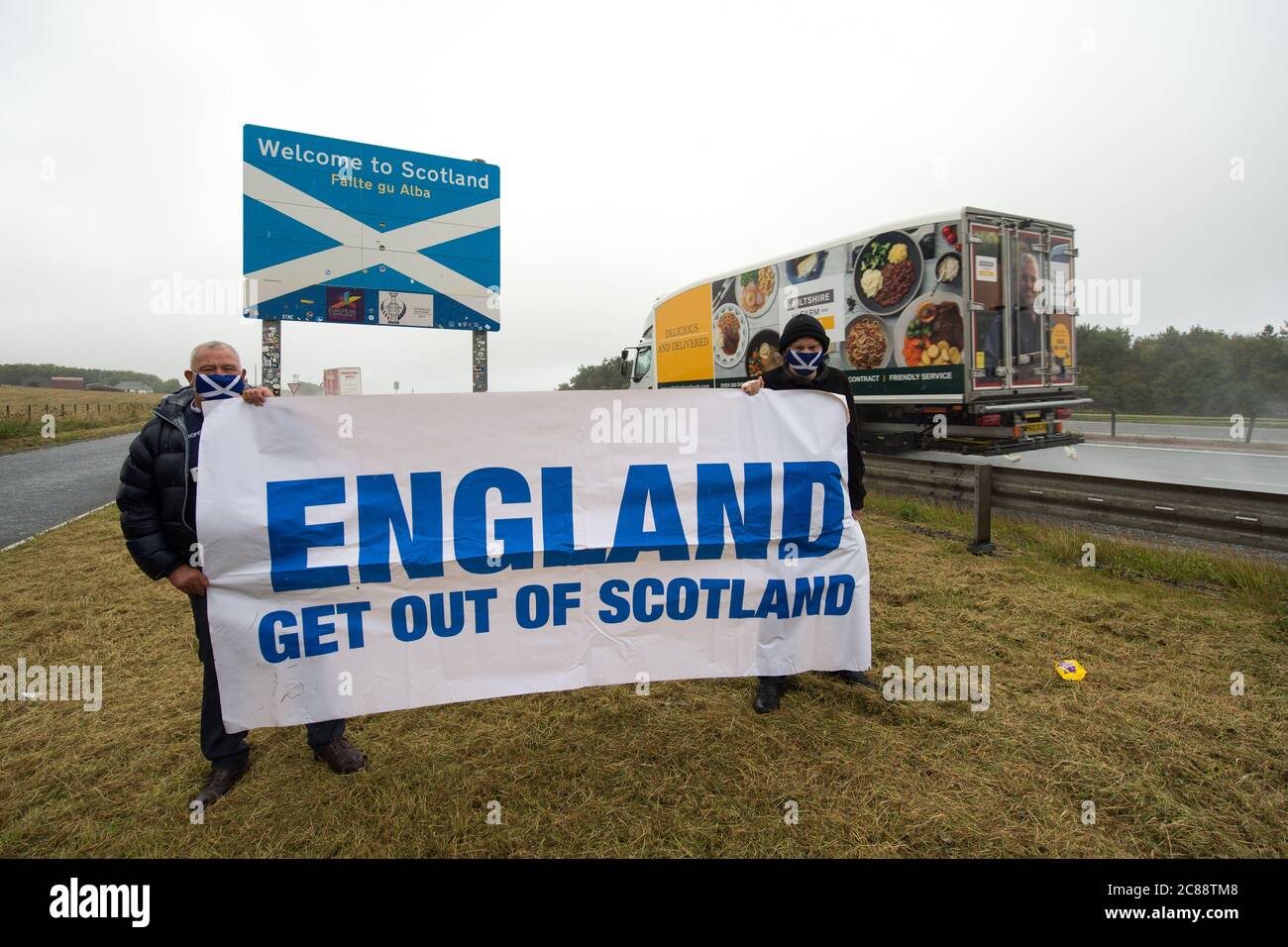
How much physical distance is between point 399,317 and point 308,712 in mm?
2827

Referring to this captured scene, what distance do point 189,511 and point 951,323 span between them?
900cm

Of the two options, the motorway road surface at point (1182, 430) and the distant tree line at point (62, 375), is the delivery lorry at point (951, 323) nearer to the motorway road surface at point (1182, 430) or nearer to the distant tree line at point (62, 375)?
the motorway road surface at point (1182, 430)

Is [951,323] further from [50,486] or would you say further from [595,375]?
[595,375]

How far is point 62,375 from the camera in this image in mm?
109375

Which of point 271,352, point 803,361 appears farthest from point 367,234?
point 803,361

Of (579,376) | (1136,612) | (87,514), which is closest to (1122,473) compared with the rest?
(1136,612)

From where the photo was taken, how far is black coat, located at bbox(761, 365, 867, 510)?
334 centimetres

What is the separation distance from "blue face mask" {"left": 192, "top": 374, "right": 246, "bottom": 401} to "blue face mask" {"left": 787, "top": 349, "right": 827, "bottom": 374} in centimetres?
271

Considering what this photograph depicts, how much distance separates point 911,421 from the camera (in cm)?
1005

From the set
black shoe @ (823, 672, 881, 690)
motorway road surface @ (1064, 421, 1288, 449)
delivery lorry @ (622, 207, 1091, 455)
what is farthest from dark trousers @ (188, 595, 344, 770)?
motorway road surface @ (1064, 421, 1288, 449)

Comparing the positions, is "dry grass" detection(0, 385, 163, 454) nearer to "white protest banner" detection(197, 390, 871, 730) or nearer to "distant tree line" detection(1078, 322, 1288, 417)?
"white protest banner" detection(197, 390, 871, 730)

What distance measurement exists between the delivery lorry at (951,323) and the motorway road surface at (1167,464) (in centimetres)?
80

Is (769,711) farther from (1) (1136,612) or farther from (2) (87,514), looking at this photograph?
(2) (87,514)
